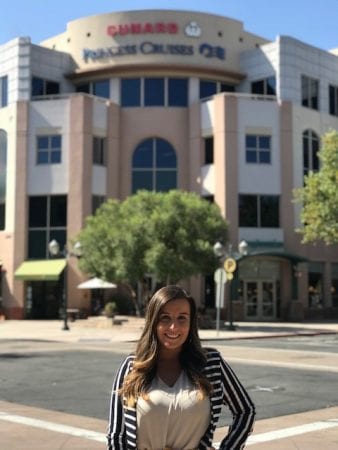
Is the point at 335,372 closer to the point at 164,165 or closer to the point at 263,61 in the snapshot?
the point at 164,165

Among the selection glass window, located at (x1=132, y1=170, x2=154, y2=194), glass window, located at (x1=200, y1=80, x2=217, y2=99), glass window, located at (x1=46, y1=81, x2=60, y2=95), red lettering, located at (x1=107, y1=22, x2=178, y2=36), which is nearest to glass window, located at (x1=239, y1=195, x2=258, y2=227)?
glass window, located at (x1=132, y1=170, x2=154, y2=194)

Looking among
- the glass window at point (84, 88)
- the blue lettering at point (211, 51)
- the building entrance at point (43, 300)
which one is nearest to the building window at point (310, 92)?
the blue lettering at point (211, 51)

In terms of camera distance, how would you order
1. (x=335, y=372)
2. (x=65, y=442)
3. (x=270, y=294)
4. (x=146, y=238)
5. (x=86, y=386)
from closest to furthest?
(x=65, y=442) → (x=86, y=386) → (x=335, y=372) → (x=146, y=238) → (x=270, y=294)

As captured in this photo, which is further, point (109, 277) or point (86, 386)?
point (109, 277)

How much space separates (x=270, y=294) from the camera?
4066 centimetres

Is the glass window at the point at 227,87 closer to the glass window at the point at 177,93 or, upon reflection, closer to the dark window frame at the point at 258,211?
the glass window at the point at 177,93

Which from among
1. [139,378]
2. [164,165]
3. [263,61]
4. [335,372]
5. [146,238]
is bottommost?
[335,372]

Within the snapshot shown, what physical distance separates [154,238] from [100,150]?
43.2 ft

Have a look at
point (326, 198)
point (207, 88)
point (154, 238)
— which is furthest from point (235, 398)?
point (207, 88)

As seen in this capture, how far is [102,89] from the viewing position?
4394cm

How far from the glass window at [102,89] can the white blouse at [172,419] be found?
4214cm

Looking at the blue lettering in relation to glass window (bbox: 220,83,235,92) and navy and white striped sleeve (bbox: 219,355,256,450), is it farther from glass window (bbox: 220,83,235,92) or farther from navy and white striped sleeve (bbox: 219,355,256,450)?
navy and white striped sleeve (bbox: 219,355,256,450)

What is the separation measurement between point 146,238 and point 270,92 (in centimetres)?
1745

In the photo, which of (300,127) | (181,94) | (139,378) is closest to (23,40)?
(181,94)
